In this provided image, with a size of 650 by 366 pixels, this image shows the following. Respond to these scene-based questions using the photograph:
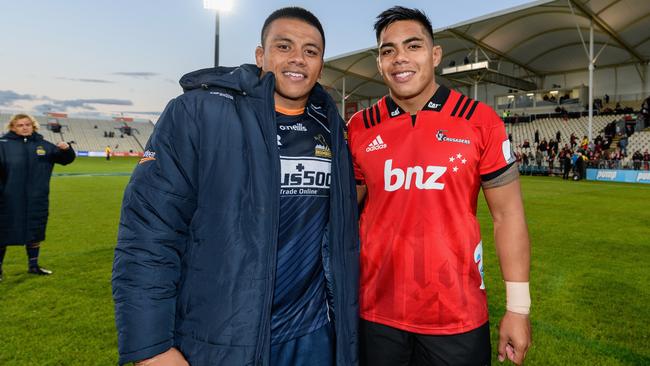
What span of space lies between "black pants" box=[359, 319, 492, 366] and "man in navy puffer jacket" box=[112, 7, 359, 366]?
0.14m

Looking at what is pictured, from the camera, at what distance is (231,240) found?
1.61 meters

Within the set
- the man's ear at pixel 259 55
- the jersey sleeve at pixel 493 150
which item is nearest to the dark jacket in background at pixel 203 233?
the man's ear at pixel 259 55

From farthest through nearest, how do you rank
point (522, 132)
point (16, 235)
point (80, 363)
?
point (522, 132) < point (16, 235) < point (80, 363)

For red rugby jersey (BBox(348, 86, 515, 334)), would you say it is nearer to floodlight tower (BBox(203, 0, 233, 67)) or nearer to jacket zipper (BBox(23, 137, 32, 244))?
jacket zipper (BBox(23, 137, 32, 244))

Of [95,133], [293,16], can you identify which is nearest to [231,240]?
[293,16]

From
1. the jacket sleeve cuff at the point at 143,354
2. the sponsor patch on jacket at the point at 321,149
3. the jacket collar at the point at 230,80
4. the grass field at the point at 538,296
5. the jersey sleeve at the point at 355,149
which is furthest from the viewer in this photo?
the grass field at the point at 538,296

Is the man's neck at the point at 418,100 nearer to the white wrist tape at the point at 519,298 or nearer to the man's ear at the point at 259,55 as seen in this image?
the man's ear at the point at 259,55

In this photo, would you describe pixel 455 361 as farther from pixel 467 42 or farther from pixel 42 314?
pixel 467 42

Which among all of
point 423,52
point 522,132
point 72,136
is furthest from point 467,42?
point 72,136

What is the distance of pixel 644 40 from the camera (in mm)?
30031

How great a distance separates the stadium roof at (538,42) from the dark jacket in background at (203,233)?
88.4 ft

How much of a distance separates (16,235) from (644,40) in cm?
3924

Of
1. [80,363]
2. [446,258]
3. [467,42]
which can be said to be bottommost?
[80,363]

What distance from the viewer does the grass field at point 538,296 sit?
11.6ft
